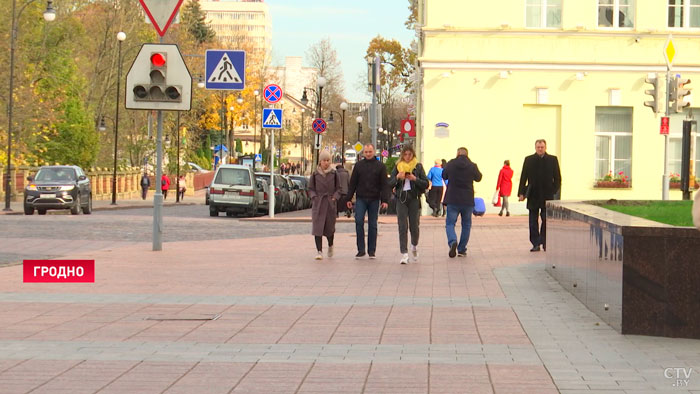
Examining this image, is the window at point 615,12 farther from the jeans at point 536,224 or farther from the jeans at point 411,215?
the jeans at point 411,215

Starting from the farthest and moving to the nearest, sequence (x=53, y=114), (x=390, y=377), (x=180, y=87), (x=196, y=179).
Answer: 1. (x=196, y=179)
2. (x=53, y=114)
3. (x=180, y=87)
4. (x=390, y=377)

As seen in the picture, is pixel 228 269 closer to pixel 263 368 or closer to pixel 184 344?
pixel 184 344

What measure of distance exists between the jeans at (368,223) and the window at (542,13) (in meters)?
18.8

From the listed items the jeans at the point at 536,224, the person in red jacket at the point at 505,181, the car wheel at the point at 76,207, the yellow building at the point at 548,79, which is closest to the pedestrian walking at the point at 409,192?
the jeans at the point at 536,224

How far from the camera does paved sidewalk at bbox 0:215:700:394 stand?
743 cm

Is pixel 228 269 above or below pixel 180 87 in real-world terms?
below

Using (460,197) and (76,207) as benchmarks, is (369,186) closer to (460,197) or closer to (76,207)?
(460,197)

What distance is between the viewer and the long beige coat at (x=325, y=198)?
18891 mm

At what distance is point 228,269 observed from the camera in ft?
53.1

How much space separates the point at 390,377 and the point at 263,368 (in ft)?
2.97

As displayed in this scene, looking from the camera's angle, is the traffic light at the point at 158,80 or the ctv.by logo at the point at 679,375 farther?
the traffic light at the point at 158,80

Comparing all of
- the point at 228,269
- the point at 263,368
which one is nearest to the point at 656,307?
the point at 263,368

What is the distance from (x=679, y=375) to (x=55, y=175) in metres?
34.2

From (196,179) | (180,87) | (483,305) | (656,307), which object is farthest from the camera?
(196,179)
